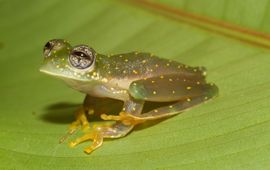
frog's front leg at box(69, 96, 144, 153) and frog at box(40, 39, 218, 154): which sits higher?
frog at box(40, 39, 218, 154)

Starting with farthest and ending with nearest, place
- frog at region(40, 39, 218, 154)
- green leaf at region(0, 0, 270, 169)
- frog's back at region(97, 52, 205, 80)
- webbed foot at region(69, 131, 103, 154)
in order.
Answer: frog's back at region(97, 52, 205, 80) < frog at region(40, 39, 218, 154) < webbed foot at region(69, 131, 103, 154) < green leaf at region(0, 0, 270, 169)

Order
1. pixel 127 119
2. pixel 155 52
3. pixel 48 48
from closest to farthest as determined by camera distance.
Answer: pixel 127 119 → pixel 48 48 → pixel 155 52

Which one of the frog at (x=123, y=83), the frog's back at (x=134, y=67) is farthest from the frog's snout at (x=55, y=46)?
the frog's back at (x=134, y=67)

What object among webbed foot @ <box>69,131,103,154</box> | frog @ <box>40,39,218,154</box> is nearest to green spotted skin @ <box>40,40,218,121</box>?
frog @ <box>40,39,218,154</box>

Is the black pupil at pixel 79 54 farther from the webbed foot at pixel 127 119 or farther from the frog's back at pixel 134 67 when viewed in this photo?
the webbed foot at pixel 127 119

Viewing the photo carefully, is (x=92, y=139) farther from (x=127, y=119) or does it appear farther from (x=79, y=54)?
(x=79, y=54)

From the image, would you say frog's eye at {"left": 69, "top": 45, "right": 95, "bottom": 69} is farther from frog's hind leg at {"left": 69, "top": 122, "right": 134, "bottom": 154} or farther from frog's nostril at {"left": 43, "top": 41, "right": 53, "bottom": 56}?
frog's hind leg at {"left": 69, "top": 122, "right": 134, "bottom": 154}

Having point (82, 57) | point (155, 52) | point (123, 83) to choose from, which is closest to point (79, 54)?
point (82, 57)

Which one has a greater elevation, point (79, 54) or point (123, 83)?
point (79, 54)
